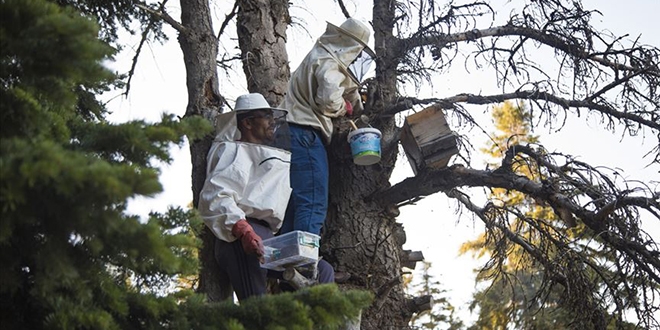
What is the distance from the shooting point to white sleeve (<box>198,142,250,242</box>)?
4.72 m

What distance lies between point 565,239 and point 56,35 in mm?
4956

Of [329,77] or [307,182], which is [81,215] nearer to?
[307,182]

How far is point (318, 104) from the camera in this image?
596 centimetres

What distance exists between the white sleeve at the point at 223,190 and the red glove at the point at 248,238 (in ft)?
0.14

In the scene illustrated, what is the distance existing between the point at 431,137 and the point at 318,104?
0.86 metres

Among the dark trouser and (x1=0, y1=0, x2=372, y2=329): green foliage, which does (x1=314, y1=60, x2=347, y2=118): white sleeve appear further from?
(x1=0, y1=0, x2=372, y2=329): green foliage

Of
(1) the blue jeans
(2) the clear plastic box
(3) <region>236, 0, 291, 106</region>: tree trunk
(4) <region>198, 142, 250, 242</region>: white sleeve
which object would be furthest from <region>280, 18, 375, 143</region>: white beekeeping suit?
(2) the clear plastic box

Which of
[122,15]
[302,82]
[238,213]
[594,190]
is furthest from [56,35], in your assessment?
[594,190]

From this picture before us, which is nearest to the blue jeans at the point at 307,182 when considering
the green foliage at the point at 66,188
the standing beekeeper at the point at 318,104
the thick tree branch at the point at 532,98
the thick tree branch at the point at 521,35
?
the standing beekeeper at the point at 318,104

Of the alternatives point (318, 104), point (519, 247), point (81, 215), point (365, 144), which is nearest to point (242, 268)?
point (365, 144)

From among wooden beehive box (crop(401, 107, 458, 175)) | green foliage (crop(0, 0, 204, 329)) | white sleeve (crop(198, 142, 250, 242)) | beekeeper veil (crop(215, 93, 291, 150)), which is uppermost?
wooden beehive box (crop(401, 107, 458, 175))

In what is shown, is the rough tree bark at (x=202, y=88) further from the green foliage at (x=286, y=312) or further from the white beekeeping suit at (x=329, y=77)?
the green foliage at (x=286, y=312)

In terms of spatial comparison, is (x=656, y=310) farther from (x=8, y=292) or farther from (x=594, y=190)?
(x=8, y=292)

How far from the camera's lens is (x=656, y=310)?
5.87 meters
